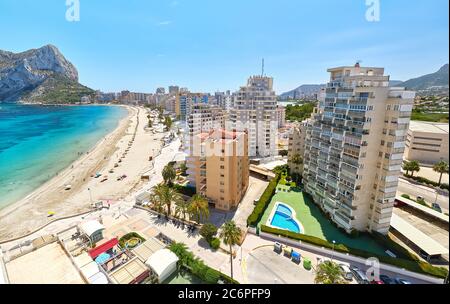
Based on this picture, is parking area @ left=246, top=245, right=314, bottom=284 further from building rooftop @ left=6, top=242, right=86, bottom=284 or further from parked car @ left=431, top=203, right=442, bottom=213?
parked car @ left=431, top=203, right=442, bottom=213

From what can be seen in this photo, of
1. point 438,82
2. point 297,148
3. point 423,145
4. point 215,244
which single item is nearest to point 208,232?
point 215,244

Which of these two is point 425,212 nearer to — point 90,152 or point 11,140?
point 90,152

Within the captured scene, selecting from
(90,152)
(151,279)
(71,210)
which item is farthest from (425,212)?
→ (90,152)

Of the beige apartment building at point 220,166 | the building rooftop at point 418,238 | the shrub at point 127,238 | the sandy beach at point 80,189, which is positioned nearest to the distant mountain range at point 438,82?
the building rooftop at point 418,238

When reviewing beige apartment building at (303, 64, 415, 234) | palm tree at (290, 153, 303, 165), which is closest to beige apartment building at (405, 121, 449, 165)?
palm tree at (290, 153, 303, 165)
